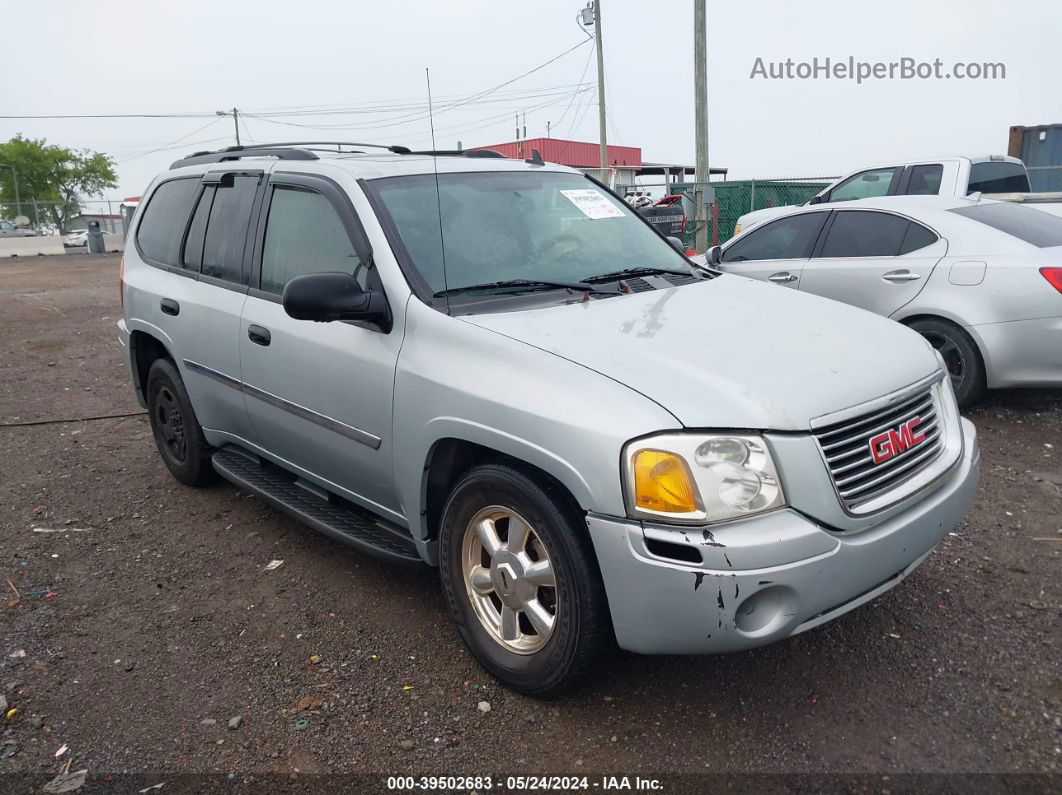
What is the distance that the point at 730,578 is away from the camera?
7.69ft

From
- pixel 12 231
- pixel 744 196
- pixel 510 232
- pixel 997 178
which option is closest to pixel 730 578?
pixel 510 232

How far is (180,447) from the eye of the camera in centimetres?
511

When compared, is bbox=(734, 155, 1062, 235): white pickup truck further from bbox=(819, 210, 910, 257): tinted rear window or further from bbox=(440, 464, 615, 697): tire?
bbox=(440, 464, 615, 697): tire

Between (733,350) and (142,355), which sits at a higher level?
(733,350)

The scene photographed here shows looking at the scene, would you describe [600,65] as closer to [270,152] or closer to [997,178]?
[997,178]

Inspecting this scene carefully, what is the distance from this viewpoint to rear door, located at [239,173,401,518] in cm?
331

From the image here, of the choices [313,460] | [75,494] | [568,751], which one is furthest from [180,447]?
[568,751]

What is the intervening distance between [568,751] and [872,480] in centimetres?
127

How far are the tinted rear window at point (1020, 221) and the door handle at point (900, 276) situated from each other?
0.58 metres

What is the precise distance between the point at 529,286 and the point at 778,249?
4.40m

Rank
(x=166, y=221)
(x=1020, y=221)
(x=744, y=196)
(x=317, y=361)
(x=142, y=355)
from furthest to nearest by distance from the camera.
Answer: (x=744, y=196) < (x=1020, y=221) < (x=142, y=355) < (x=166, y=221) < (x=317, y=361)

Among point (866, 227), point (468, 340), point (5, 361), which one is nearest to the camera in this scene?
point (468, 340)

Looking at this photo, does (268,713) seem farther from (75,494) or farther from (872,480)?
(75,494)

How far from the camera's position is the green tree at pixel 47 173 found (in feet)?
226
